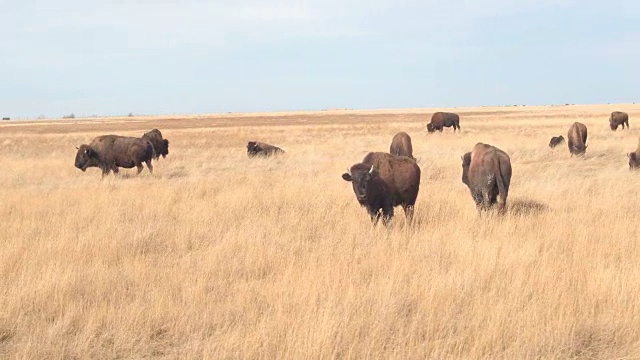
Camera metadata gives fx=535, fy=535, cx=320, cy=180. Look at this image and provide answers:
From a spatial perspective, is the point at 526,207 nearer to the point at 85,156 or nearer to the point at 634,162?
the point at 634,162

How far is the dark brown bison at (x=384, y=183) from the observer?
857 cm

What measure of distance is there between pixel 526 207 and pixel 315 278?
19.9ft

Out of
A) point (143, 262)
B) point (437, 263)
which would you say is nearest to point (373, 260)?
point (437, 263)

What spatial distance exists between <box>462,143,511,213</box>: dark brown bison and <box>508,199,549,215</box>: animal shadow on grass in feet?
1.08

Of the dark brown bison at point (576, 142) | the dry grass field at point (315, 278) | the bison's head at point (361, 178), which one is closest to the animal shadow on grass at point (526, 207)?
the dry grass field at point (315, 278)

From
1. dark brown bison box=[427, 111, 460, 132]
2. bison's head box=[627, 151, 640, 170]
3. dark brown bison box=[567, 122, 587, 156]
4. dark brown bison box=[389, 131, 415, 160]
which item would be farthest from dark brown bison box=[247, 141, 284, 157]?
dark brown bison box=[427, 111, 460, 132]

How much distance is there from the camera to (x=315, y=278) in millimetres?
5652

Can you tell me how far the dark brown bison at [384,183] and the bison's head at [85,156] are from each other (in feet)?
39.9

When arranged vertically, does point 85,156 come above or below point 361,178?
below

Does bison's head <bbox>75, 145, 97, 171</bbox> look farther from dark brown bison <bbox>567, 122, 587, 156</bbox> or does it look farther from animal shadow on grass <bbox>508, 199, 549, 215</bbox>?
dark brown bison <bbox>567, 122, 587, 156</bbox>

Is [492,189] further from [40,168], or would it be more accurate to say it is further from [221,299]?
[40,168]

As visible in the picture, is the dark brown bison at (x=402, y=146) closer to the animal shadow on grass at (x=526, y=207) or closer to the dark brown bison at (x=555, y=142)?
the animal shadow on grass at (x=526, y=207)

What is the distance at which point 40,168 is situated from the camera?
65.3 ft

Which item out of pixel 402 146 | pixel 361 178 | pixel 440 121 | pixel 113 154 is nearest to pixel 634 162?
pixel 402 146
